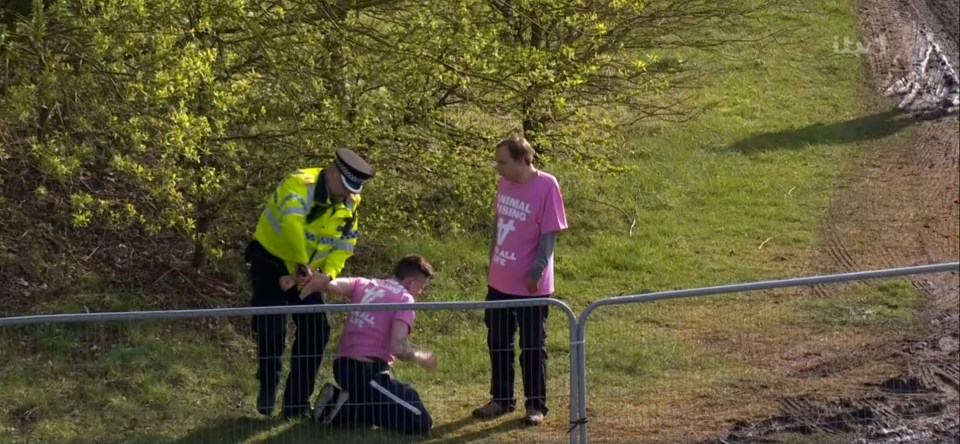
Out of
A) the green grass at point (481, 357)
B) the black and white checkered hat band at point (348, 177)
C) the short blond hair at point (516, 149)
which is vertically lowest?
the green grass at point (481, 357)

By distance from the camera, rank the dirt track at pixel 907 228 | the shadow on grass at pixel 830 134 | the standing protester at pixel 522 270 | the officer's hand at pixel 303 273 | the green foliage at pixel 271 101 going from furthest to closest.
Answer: the shadow on grass at pixel 830 134 < the green foliage at pixel 271 101 < the standing protester at pixel 522 270 < the officer's hand at pixel 303 273 < the dirt track at pixel 907 228

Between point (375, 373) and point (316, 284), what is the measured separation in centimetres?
63

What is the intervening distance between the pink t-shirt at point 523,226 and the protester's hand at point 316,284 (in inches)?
44.3

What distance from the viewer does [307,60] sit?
941cm

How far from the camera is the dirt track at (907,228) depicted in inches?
281

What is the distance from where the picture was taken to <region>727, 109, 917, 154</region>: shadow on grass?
16.5m

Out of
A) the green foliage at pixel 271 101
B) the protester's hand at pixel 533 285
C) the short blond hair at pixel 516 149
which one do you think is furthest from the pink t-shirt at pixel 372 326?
the green foliage at pixel 271 101

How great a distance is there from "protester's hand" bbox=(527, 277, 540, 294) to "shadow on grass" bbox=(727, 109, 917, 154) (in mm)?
9384

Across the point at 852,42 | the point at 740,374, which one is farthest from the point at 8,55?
the point at 852,42

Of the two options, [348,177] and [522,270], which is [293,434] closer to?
[348,177]

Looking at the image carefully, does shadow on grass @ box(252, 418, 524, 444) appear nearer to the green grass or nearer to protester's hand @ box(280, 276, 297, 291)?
the green grass

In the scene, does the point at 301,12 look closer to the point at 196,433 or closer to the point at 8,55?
the point at 8,55

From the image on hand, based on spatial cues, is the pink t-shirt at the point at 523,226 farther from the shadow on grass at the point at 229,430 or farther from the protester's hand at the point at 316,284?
the shadow on grass at the point at 229,430

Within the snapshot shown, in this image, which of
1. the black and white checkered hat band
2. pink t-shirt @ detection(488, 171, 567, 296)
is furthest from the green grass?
the black and white checkered hat band
